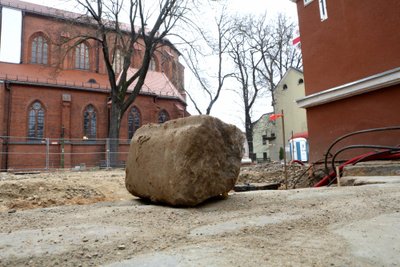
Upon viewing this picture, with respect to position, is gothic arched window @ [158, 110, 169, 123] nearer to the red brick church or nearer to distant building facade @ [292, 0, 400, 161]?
the red brick church

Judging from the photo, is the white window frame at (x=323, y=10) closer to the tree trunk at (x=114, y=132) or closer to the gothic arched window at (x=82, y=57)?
the tree trunk at (x=114, y=132)

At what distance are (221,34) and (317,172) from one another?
20920mm

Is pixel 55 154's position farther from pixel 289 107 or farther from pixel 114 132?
pixel 289 107

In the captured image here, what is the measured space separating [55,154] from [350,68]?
20.6 m

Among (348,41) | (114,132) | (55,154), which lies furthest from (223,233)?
(55,154)

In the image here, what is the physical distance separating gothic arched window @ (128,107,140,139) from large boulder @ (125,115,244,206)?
24.4 metres

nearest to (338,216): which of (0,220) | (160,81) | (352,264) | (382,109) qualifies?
(352,264)

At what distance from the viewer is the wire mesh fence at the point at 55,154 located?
22.0 meters

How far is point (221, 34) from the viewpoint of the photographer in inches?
1094

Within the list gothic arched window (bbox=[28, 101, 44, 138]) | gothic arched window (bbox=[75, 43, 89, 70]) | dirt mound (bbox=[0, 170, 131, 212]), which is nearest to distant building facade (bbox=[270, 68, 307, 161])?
gothic arched window (bbox=[75, 43, 89, 70])

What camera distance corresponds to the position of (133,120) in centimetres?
2873

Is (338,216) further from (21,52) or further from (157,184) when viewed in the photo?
(21,52)

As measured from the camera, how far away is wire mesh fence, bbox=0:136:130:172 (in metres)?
22.0

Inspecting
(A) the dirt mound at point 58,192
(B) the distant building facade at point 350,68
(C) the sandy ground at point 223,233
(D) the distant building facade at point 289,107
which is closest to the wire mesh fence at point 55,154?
(A) the dirt mound at point 58,192
